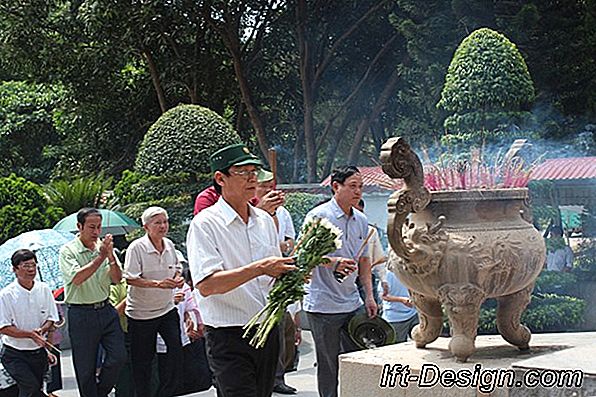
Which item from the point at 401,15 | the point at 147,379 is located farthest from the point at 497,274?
the point at 401,15

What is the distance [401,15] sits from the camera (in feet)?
65.1

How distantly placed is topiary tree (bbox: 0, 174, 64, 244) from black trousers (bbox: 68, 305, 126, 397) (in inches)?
289

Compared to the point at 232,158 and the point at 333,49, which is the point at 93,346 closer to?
the point at 232,158

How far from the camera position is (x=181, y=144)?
41.7ft

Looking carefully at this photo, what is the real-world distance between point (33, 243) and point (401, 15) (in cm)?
1096

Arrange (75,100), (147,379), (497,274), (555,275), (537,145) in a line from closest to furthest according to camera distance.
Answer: (497,274)
(147,379)
(555,275)
(537,145)
(75,100)

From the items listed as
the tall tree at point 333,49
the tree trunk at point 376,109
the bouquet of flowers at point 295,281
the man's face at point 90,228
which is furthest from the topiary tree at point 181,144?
the tree trunk at point 376,109

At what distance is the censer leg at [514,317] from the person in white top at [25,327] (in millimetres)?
3907

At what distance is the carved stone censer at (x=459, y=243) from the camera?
525 centimetres

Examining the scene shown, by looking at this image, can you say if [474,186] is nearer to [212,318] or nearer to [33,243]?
[212,318]

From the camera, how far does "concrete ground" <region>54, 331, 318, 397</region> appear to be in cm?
859

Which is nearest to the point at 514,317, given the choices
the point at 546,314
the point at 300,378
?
the point at 300,378

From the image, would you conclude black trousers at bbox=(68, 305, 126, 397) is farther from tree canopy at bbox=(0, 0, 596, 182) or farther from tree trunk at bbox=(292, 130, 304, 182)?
tree trunk at bbox=(292, 130, 304, 182)

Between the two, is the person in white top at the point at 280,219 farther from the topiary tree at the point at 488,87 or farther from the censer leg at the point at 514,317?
the topiary tree at the point at 488,87
